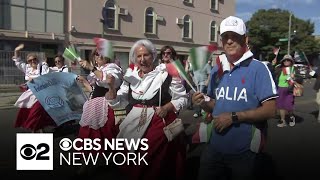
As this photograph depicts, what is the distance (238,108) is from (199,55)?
0.48m

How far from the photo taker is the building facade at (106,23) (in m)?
23.6

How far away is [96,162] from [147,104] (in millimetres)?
1827

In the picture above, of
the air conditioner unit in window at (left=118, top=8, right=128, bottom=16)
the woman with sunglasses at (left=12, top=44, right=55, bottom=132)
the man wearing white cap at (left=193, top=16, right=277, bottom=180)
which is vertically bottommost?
the woman with sunglasses at (left=12, top=44, right=55, bottom=132)

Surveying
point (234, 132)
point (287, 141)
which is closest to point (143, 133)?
point (234, 132)

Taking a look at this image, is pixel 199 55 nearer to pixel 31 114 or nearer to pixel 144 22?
pixel 31 114

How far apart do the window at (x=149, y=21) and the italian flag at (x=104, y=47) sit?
86.6 feet

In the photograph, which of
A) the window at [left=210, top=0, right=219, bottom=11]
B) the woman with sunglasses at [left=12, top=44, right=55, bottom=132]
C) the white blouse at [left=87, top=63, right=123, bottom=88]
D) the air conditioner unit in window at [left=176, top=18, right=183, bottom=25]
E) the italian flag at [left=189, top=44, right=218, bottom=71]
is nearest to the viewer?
the italian flag at [left=189, top=44, right=218, bottom=71]

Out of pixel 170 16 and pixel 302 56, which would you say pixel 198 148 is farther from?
pixel 170 16

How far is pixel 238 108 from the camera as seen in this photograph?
10.0 ft

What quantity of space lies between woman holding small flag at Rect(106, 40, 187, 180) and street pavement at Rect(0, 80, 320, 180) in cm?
40

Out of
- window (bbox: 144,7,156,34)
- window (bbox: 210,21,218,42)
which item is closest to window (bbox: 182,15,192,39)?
window (bbox: 210,21,218,42)

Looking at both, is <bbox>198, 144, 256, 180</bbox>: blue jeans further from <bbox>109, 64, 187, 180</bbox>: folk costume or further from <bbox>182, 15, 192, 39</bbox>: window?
<bbox>182, 15, 192, 39</bbox>: window

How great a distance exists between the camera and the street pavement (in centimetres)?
551

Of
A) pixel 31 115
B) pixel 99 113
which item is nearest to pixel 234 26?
pixel 99 113
